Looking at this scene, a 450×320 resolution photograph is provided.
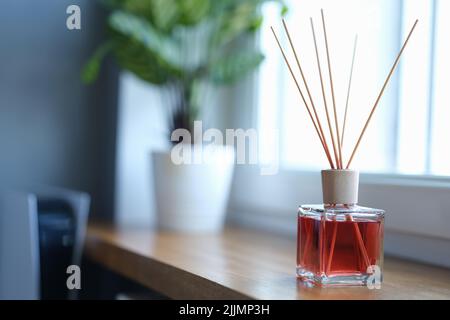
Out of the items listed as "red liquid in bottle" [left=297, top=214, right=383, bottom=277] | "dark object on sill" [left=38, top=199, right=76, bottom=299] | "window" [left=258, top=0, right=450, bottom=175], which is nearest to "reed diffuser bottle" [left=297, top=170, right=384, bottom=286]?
"red liquid in bottle" [left=297, top=214, right=383, bottom=277]

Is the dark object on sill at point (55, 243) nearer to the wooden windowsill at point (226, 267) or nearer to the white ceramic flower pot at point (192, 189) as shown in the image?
the wooden windowsill at point (226, 267)

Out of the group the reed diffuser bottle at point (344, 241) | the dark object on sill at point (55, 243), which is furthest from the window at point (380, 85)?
the dark object on sill at point (55, 243)

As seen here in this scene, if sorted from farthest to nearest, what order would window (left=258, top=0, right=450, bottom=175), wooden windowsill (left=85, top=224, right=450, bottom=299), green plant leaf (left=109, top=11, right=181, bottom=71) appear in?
green plant leaf (left=109, top=11, right=181, bottom=71) < window (left=258, top=0, right=450, bottom=175) < wooden windowsill (left=85, top=224, right=450, bottom=299)

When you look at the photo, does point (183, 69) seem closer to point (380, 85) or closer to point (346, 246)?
point (380, 85)

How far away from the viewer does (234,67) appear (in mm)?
1088

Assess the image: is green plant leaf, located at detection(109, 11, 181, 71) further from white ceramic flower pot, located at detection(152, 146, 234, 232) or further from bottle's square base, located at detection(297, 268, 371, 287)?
bottle's square base, located at detection(297, 268, 371, 287)

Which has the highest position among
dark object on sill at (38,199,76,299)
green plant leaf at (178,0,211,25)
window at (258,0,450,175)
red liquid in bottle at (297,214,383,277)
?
green plant leaf at (178,0,211,25)

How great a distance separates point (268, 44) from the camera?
1.19 metres

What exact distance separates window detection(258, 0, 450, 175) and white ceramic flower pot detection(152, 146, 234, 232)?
116 mm

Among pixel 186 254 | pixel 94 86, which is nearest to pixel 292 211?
pixel 186 254

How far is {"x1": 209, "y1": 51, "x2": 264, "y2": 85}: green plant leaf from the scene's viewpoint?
1078 mm

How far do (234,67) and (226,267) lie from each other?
456mm

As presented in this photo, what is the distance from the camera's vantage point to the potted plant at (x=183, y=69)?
1.06 meters
